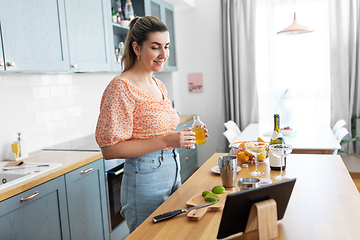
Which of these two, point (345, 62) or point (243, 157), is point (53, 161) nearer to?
point (243, 157)

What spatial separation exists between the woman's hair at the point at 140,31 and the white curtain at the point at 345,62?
331 cm

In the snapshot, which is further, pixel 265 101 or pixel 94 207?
pixel 265 101

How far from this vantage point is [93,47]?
269cm

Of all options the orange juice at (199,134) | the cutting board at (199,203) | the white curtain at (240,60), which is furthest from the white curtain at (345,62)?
the cutting board at (199,203)

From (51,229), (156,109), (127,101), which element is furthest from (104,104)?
(51,229)

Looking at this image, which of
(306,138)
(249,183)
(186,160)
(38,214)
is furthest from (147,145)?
(186,160)

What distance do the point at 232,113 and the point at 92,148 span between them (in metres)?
2.52

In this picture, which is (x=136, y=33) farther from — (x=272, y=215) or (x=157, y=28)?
(x=272, y=215)

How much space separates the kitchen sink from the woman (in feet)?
2.06

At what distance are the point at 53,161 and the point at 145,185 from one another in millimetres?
948

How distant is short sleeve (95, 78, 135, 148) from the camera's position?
1355 millimetres

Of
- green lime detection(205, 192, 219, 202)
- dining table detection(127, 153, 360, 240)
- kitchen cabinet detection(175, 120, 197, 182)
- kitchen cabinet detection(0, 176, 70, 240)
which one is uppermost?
green lime detection(205, 192, 219, 202)

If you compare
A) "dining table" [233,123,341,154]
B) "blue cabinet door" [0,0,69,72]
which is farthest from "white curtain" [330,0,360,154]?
"blue cabinet door" [0,0,69,72]

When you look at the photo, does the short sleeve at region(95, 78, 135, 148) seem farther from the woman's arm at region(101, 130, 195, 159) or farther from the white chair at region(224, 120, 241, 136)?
the white chair at region(224, 120, 241, 136)
